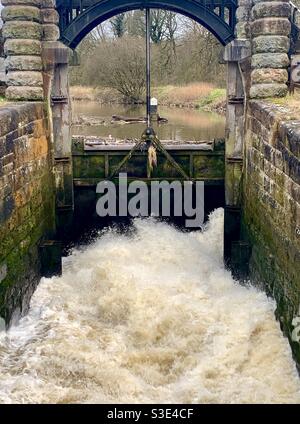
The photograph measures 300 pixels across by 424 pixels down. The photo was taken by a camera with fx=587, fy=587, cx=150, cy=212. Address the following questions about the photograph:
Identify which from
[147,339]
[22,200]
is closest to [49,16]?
[22,200]

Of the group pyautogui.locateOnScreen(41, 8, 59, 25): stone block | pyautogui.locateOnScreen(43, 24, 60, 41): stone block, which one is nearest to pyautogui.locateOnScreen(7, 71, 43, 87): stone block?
pyautogui.locateOnScreen(43, 24, 60, 41): stone block

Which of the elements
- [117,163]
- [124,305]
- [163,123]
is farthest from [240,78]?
[163,123]

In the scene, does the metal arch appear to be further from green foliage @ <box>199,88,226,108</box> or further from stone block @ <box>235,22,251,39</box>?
green foliage @ <box>199,88,226,108</box>

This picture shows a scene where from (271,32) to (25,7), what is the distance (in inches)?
166

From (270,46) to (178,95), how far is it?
67.7ft

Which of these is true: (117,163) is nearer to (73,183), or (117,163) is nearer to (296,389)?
(73,183)

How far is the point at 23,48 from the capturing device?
10.2 m

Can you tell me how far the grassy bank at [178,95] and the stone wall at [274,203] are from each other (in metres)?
18.0

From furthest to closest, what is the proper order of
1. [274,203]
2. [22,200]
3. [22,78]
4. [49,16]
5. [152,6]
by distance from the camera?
[152,6], [49,16], [22,78], [22,200], [274,203]

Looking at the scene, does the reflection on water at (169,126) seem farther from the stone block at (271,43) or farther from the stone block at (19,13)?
the stone block at (19,13)

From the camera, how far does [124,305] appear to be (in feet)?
29.1

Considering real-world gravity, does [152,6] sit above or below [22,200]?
above

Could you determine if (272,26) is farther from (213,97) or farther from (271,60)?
(213,97)

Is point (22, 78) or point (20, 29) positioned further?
point (22, 78)
